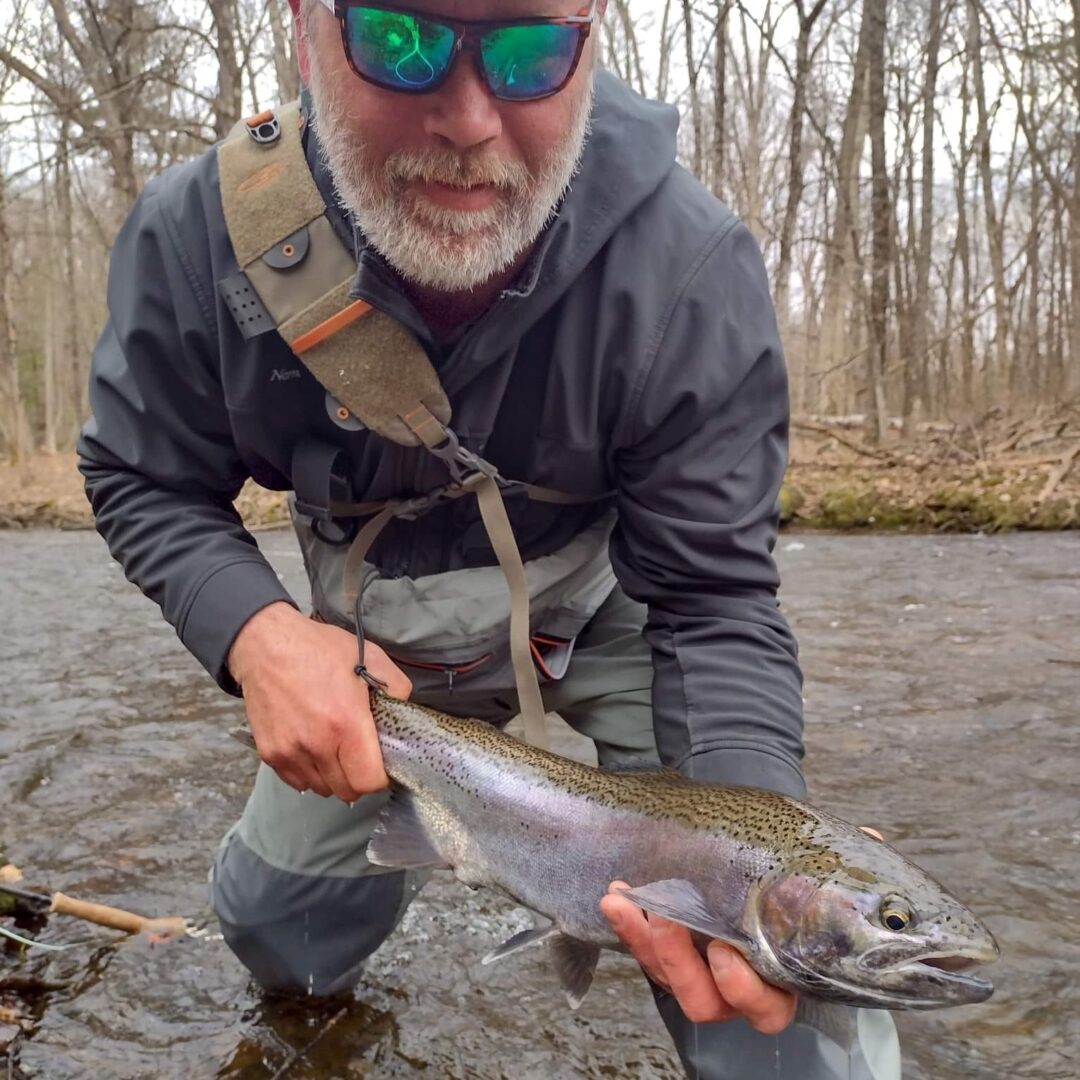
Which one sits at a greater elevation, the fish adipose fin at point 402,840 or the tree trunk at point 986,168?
the tree trunk at point 986,168

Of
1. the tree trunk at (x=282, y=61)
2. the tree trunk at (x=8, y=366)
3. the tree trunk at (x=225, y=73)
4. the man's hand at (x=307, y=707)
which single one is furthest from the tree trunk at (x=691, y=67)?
the man's hand at (x=307, y=707)

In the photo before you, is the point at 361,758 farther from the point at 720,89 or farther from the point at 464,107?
the point at 720,89

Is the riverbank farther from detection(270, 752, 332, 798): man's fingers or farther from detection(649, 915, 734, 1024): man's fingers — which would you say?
detection(649, 915, 734, 1024): man's fingers

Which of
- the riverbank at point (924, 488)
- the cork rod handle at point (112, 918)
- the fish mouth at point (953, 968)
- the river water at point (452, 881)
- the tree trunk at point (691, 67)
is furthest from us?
the tree trunk at point (691, 67)

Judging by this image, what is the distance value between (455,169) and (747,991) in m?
1.46

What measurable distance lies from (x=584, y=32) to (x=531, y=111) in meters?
0.17

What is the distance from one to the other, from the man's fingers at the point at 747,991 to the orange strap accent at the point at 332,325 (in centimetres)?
128

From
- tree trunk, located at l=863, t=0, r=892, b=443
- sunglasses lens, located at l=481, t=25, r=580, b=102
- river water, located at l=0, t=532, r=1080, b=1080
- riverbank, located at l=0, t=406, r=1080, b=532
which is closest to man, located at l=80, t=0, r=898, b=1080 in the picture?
sunglasses lens, located at l=481, t=25, r=580, b=102

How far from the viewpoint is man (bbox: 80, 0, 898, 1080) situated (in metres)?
2.00

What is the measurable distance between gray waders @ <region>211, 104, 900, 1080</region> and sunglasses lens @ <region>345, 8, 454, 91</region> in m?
0.35

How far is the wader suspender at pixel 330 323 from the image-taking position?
2109mm

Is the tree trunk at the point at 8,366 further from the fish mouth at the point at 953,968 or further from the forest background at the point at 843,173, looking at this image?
the fish mouth at the point at 953,968

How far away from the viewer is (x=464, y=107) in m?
1.92

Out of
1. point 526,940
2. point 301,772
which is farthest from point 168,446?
point 526,940
